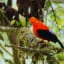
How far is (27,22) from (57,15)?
11.2 inches

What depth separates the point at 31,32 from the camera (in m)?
1.99

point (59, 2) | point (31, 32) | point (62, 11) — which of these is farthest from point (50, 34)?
point (59, 2)

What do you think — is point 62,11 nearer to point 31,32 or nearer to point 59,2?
point 59,2

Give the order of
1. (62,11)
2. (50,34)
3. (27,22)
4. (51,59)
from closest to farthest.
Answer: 1. (51,59)
2. (50,34)
3. (27,22)
4. (62,11)

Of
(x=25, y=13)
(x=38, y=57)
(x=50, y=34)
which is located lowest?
(x=38, y=57)

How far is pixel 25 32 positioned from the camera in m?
1.88

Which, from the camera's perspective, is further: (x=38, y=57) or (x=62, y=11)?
(x=62, y=11)

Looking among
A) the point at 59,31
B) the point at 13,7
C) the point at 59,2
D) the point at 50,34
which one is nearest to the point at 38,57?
the point at 50,34

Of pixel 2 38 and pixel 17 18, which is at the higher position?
pixel 17 18

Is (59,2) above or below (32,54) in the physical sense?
above

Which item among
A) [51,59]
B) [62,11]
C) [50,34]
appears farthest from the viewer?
[62,11]

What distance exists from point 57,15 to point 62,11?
92 millimetres

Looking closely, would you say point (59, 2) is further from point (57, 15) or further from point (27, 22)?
point (27, 22)

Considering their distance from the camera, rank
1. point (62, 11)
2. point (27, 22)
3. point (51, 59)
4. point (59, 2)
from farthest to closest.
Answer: point (59, 2) < point (62, 11) < point (27, 22) < point (51, 59)
